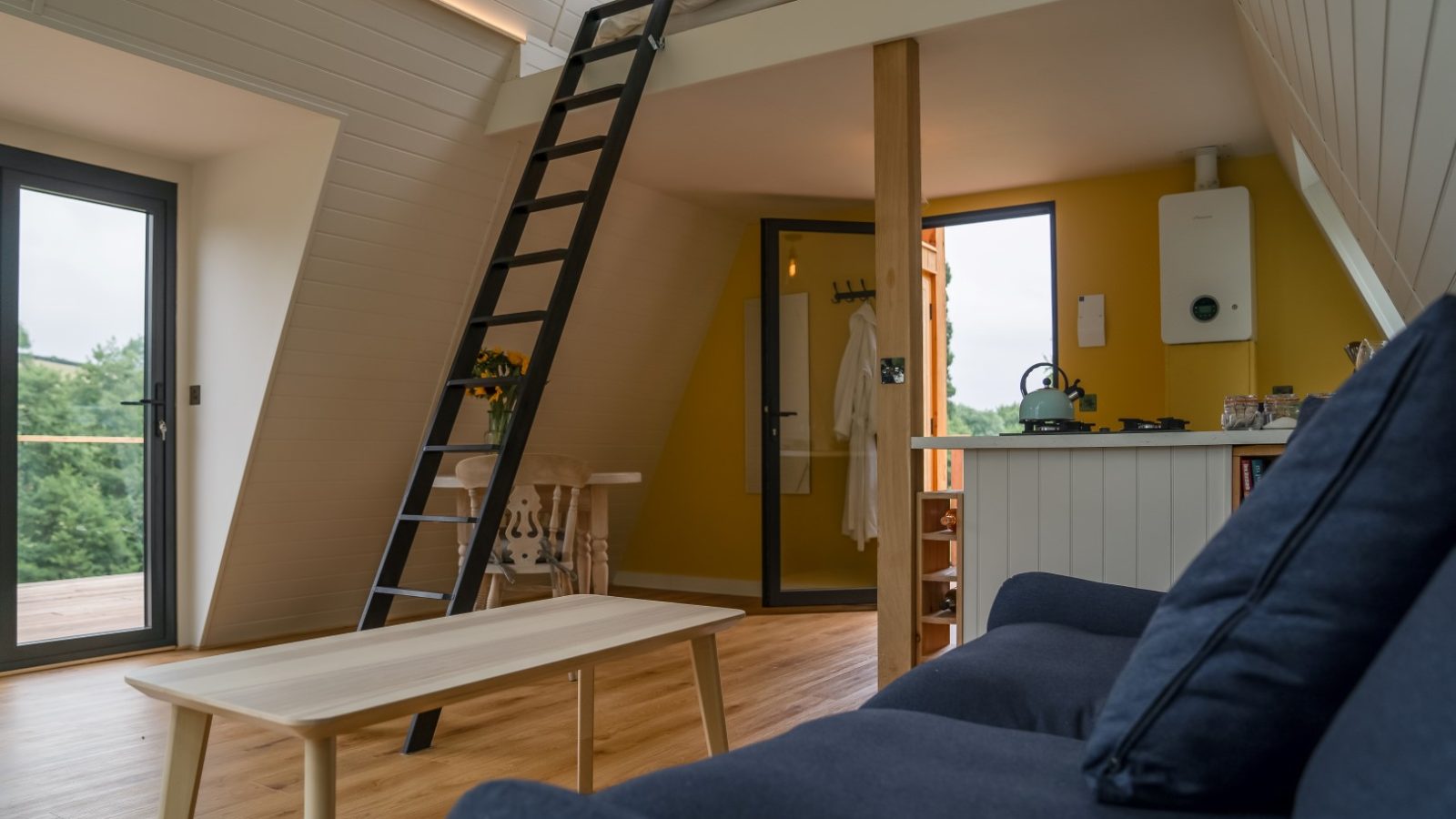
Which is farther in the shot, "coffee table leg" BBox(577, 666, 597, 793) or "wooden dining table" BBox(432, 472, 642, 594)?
"wooden dining table" BBox(432, 472, 642, 594)

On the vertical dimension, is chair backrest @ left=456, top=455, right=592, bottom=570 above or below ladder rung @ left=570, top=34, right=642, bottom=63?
below

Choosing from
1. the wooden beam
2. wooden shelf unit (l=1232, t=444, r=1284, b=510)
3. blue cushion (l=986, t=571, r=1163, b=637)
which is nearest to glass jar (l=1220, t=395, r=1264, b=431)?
wooden shelf unit (l=1232, t=444, r=1284, b=510)

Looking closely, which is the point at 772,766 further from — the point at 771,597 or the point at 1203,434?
the point at 771,597

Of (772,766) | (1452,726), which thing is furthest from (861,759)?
(1452,726)

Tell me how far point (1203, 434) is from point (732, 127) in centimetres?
241

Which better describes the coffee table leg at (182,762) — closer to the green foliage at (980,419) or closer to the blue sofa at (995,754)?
the blue sofa at (995,754)

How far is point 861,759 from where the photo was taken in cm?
113

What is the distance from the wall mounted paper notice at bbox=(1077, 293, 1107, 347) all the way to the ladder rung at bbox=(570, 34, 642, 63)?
2626 millimetres

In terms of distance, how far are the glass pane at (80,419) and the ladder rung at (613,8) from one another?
210 centimetres

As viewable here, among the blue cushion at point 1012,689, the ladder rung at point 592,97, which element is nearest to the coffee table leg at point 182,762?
the blue cushion at point 1012,689

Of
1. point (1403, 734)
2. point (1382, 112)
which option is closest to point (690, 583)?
point (1382, 112)

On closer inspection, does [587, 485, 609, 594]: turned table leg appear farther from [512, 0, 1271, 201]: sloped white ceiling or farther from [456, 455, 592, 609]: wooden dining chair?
[512, 0, 1271, 201]: sloped white ceiling

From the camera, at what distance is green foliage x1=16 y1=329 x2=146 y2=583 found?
3.99 metres

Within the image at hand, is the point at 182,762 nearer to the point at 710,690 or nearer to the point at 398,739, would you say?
the point at 710,690
